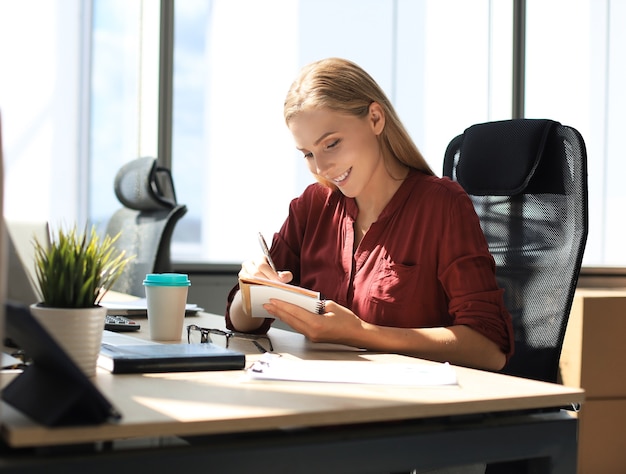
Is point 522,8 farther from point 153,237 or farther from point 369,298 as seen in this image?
point 369,298

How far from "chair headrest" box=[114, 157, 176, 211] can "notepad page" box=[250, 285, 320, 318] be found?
1451 mm

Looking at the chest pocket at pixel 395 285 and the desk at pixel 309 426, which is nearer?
the desk at pixel 309 426

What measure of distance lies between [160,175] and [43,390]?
2.86m

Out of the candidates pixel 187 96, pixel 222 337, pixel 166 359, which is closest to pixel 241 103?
pixel 187 96

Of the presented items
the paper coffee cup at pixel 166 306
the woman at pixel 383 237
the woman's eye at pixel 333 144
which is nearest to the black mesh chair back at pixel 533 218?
the woman at pixel 383 237

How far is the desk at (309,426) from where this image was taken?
2.75 feet

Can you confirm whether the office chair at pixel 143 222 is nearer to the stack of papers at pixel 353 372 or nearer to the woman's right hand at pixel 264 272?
the woman's right hand at pixel 264 272

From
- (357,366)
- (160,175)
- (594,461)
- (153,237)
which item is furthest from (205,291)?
(357,366)

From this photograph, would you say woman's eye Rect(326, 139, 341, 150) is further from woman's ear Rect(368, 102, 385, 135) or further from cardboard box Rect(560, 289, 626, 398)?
cardboard box Rect(560, 289, 626, 398)

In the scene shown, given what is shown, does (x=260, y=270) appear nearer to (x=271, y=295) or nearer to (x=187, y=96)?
(x=271, y=295)

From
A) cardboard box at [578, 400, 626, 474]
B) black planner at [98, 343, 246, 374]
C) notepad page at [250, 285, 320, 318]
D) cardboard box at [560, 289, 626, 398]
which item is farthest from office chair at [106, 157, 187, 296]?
cardboard box at [578, 400, 626, 474]

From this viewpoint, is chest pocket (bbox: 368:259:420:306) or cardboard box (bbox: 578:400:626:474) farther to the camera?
cardboard box (bbox: 578:400:626:474)

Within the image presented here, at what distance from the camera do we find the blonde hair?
1.84m

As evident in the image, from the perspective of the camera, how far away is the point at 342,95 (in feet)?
6.07
